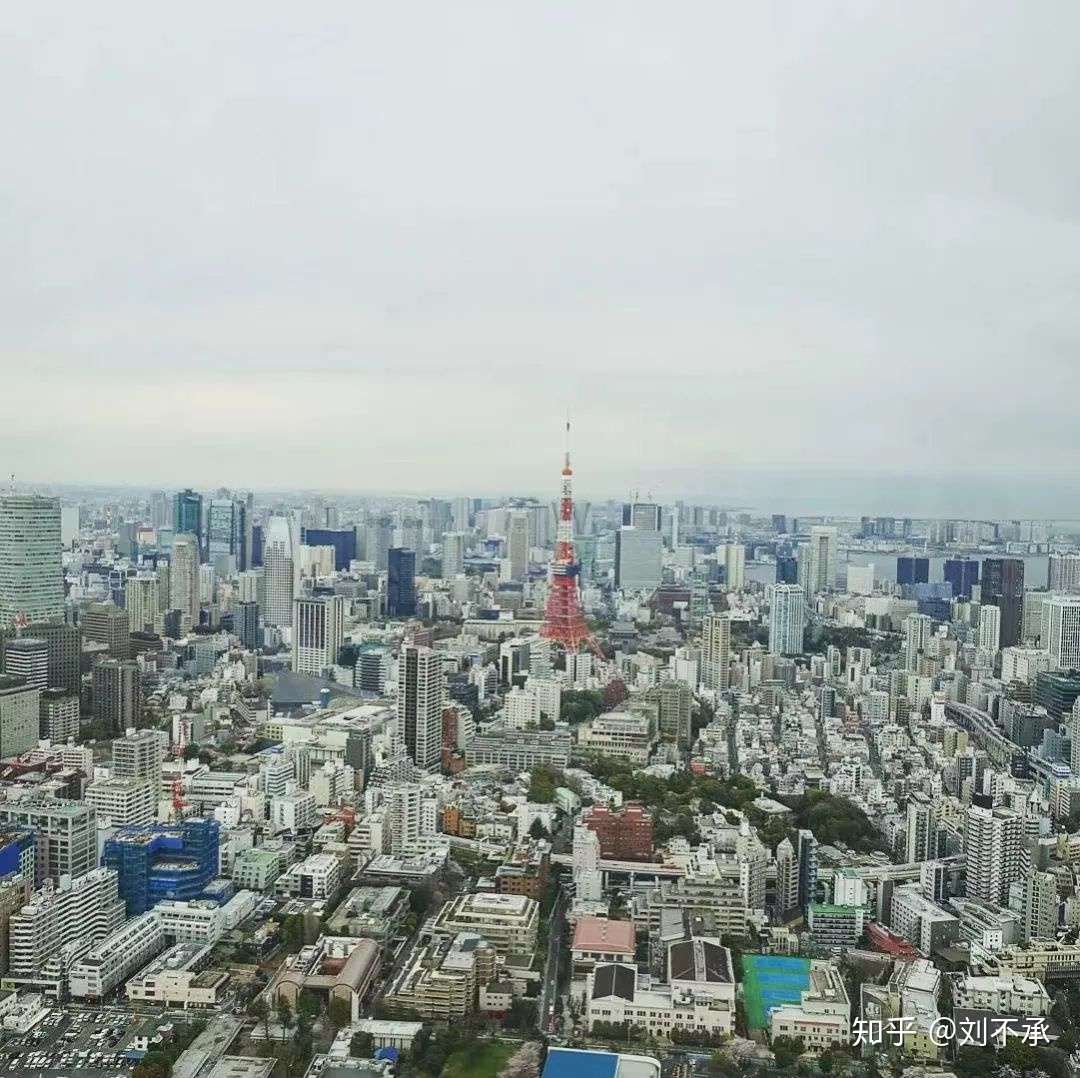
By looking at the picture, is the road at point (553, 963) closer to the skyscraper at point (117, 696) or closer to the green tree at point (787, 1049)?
the green tree at point (787, 1049)

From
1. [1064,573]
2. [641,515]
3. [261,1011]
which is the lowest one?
[261,1011]

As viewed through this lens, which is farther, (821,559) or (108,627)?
(821,559)

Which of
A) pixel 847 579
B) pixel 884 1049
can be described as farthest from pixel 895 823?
pixel 847 579

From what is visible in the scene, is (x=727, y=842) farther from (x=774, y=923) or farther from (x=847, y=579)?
(x=847, y=579)

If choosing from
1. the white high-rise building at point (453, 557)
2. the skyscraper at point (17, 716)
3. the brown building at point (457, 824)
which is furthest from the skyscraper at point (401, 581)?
the brown building at point (457, 824)

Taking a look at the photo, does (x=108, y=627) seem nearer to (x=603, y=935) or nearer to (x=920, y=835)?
(x=603, y=935)

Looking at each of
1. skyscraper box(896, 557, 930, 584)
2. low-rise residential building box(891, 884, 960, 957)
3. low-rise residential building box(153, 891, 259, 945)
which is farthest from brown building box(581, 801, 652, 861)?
skyscraper box(896, 557, 930, 584)

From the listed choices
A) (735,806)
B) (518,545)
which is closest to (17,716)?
(735,806)
